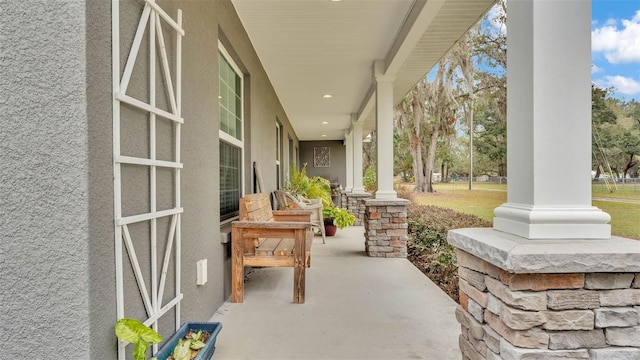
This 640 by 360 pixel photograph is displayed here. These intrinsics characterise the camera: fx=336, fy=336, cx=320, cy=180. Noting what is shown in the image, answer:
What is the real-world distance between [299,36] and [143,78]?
2461 mm

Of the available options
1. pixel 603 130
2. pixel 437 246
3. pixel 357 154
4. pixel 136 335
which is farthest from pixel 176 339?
pixel 357 154

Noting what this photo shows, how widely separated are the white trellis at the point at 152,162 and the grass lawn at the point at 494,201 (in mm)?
2114

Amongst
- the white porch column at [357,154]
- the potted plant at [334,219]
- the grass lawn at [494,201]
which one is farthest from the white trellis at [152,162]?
the white porch column at [357,154]

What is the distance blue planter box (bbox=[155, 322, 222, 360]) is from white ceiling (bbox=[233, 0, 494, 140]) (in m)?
2.62

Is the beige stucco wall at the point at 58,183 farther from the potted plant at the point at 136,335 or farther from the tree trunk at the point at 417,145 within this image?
the tree trunk at the point at 417,145

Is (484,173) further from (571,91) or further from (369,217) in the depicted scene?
(571,91)

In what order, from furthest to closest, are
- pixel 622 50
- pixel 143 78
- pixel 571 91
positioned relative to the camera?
pixel 622 50
pixel 143 78
pixel 571 91

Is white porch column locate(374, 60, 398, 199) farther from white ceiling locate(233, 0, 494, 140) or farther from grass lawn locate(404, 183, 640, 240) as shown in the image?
grass lawn locate(404, 183, 640, 240)

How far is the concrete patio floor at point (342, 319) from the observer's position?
6.53 feet

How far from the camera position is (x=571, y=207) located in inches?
50.9

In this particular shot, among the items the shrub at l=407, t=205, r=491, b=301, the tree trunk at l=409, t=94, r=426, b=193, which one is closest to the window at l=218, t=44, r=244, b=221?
the shrub at l=407, t=205, r=491, b=301

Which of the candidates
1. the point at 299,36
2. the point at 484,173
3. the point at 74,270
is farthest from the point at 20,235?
the point at 484,173

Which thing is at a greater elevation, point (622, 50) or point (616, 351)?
point (622, 50)

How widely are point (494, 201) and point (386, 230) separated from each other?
1.93 m
